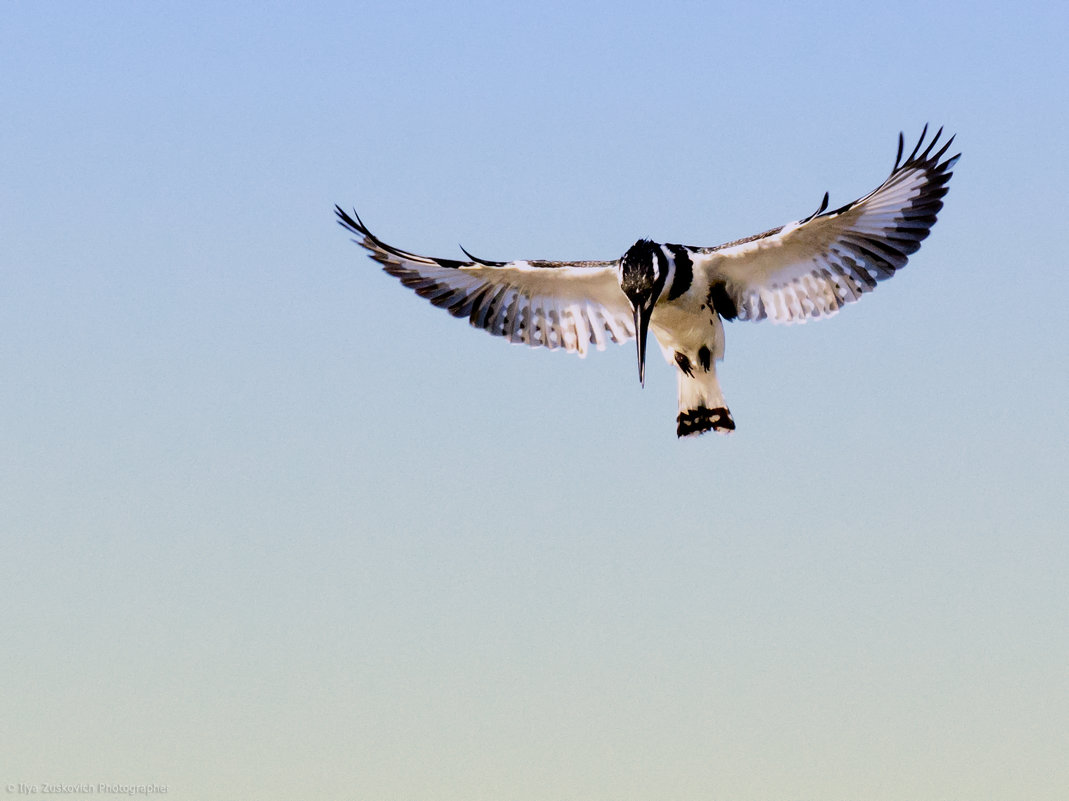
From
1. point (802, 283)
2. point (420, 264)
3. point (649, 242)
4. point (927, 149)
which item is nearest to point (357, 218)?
point (420, 264)

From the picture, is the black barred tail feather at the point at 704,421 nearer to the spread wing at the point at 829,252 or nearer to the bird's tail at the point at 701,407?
the bird's tail at the point at 701,407

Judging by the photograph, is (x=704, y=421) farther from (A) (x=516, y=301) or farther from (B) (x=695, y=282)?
(A) (x=516, y=301)

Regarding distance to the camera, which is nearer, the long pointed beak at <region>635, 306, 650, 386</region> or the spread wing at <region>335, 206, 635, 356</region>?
the long pointed beak at <region>635, 306, 650, 386</region>

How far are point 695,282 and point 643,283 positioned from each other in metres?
0.68

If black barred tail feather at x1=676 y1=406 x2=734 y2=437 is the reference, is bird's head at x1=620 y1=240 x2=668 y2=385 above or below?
above

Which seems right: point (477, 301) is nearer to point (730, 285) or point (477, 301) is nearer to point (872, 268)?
point (730, 285)

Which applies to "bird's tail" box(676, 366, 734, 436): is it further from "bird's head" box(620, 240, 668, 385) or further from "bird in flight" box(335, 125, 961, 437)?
"bird's head" box(620, 240, 668, 385)

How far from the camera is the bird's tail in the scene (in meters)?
13.2

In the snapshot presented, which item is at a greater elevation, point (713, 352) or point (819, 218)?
point (819, 218)

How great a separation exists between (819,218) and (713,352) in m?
1.79

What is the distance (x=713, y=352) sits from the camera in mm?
13023

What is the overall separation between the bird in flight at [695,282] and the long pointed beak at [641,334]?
0.04 ft

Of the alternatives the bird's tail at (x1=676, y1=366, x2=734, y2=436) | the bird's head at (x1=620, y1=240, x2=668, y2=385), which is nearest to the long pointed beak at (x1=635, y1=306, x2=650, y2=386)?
the bird's head at (x1=620, y1=240, x2=668, y2=385)

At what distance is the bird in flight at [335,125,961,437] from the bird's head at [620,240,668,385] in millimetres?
11
